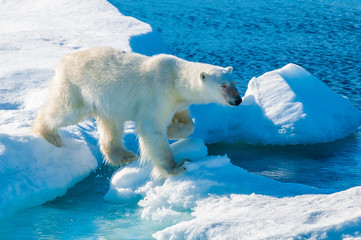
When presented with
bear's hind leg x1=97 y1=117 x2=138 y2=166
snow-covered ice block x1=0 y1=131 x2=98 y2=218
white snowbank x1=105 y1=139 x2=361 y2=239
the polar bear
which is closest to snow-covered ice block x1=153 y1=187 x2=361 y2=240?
white snowbank x1=105 y1=139 x2=361 y2=239

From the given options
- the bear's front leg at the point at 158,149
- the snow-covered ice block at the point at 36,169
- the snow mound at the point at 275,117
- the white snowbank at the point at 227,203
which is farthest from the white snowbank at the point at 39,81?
the snow mound at the point at 275,117

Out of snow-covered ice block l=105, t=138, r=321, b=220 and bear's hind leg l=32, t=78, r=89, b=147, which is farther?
bear's hind leg l=32, t=78, r=89, b=147

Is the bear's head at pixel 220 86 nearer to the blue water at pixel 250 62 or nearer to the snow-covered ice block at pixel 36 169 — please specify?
the blue water at pixel 250 62

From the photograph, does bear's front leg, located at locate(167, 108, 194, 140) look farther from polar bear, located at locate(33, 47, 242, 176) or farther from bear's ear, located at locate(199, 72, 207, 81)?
bear's ear, located at locate(199, 72, 207, 81)

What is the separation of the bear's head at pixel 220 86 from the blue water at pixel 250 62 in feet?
3.67

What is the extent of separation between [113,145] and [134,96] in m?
0.62

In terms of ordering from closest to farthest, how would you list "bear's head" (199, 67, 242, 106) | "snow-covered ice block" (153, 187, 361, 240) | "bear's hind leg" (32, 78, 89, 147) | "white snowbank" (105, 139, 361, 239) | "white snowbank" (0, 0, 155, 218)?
"snow-covered ice block" (153, 187, 361, 240) → "white snowbank" (105, 139, 361, 239) → "bear's head" (199, 67, 242, 106) → "white snowbank" (0, 0, 155, 218) → "bear's hind leg" (32, 78, 89, 147)

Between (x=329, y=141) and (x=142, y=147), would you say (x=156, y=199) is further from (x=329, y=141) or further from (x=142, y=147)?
(x=329, y=141)

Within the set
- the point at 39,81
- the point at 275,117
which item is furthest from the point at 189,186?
the point at 39,81

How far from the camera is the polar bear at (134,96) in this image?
441 centimetres

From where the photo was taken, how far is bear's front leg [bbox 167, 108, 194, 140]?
191 inches

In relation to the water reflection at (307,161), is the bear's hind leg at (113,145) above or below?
above

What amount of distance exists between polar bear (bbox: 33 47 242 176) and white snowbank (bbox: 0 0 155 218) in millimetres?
285

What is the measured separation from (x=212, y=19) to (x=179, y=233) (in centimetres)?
1109
